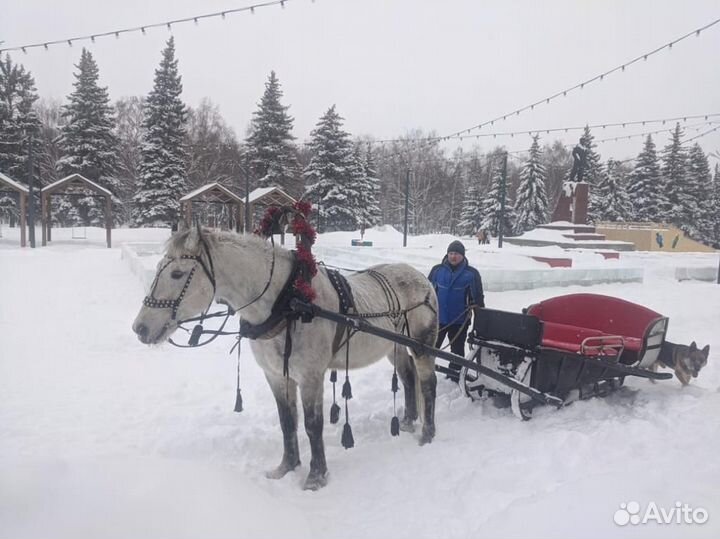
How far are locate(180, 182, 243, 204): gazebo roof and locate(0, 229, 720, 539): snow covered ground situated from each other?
8.64 m

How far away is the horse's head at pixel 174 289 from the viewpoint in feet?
8.89

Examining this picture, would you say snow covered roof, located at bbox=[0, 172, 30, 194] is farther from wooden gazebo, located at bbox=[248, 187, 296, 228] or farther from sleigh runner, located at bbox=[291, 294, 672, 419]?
wooden gazebo, located at bbox=[248, 187, 296, 228]

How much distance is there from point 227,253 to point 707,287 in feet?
38.9

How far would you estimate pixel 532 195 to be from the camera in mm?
39812

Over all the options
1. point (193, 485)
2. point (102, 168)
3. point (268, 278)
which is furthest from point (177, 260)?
point (102, 168)

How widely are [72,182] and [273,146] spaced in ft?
25.6

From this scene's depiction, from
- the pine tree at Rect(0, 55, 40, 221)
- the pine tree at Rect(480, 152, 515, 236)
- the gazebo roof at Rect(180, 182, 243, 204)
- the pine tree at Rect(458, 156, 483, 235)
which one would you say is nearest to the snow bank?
the gazebo roof at Rect(180, 182, 243, 204)

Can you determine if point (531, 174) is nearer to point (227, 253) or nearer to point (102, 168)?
point (102, 168)

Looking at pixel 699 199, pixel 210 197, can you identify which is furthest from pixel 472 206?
pixel 699 199

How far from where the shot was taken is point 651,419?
356 cm

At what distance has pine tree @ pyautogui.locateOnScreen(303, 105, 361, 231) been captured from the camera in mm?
15714

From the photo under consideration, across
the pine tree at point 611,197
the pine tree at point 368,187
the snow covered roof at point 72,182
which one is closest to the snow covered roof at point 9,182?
the snow covered roof at point 72,182

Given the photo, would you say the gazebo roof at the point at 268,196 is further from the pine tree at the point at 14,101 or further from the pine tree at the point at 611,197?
the pine tree at the point at 611,197

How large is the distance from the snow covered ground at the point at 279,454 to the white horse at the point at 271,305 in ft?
1.27
